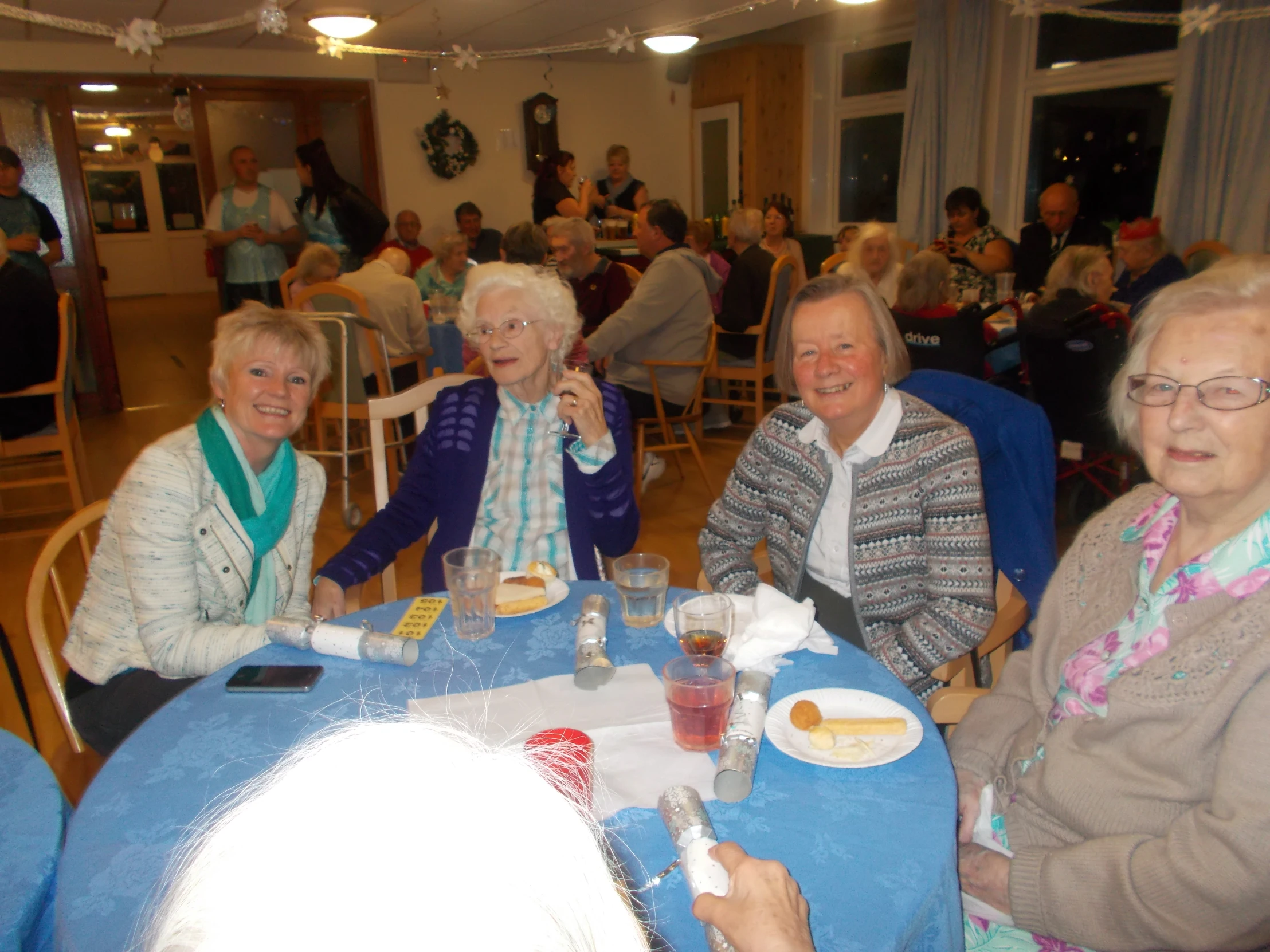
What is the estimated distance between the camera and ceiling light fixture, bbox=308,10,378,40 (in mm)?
4922

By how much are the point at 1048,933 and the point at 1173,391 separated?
70 cm

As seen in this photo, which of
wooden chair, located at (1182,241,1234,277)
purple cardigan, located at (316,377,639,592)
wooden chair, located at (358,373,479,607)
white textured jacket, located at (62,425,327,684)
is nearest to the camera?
white textured jacket, located at (62,425,327,684)

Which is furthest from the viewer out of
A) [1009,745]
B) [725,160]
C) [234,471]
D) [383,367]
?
[725,160]

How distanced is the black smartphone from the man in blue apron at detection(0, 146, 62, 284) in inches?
206

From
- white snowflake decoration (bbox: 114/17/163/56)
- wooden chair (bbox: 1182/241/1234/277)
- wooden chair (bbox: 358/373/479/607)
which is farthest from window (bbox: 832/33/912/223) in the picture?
wooden chair (bbox: 358/373/479/607)

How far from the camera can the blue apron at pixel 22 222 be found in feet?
17.9

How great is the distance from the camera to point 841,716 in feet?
3.65

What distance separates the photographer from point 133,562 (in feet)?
4.83

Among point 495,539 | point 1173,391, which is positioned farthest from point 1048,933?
point 495,539

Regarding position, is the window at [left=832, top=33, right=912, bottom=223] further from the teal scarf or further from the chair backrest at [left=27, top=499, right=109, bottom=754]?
the chair backrest at [left=27, top=499, right=109, bottom=754]

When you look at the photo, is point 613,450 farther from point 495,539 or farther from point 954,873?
point 954,873

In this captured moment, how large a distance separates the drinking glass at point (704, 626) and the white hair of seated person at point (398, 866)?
2.45 ft

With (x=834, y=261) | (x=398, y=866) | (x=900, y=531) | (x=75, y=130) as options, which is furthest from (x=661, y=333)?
(x=75, y=130)

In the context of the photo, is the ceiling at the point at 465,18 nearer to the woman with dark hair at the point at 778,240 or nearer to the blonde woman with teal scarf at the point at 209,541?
the woman with dark hair at the point at 778,240
